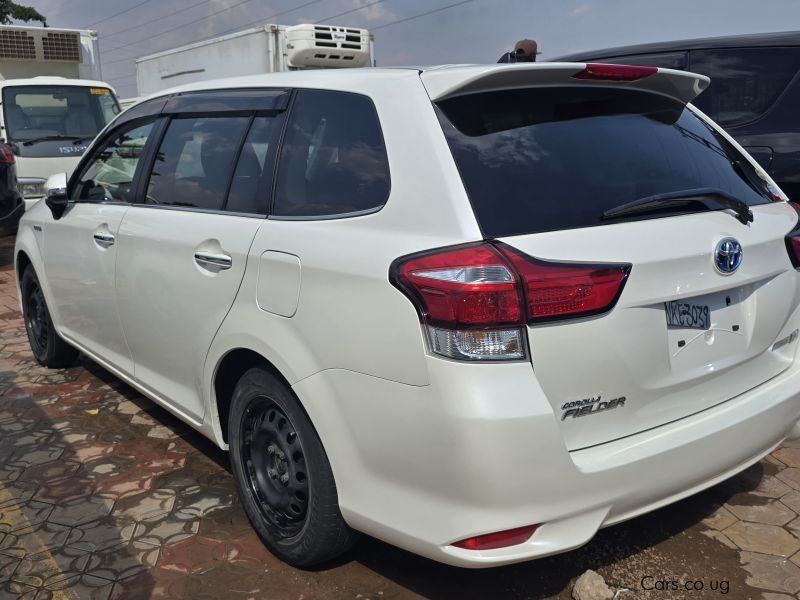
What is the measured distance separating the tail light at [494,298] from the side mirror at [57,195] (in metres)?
2.91

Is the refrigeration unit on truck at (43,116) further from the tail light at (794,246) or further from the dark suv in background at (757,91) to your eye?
the tail light at (794,246)

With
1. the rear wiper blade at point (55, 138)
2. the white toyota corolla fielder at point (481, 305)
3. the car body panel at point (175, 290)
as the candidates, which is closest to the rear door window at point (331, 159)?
the white toyota corolla fielder at point (481, 305)

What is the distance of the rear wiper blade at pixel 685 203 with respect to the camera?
89.6 inches

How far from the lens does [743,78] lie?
191 inches

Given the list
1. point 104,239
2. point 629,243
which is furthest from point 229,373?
point 629,243

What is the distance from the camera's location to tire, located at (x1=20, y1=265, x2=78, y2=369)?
4.91m

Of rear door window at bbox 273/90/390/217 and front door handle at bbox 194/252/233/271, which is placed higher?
rear door window at bbox 273/90/390/217

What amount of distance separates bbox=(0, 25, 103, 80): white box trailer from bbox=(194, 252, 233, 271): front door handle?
11283mm

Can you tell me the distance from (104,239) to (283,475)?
167 centimetres

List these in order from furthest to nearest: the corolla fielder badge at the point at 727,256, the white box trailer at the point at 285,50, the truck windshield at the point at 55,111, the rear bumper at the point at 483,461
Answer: the white box trailer at the point at 285,50 → the truck windshield at the point at 55,111 → the corolla fielder badge at the point at 727,256 → the rear bumper at the point at 483,461

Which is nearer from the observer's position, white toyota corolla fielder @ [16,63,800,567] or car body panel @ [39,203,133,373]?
white toyota corolla fielder @ [16,63,800,567]

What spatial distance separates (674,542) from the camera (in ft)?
9.46

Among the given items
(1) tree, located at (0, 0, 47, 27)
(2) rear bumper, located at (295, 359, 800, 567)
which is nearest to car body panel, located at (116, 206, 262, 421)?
(2) rear bumper, located at (295, 359, 800, 567)

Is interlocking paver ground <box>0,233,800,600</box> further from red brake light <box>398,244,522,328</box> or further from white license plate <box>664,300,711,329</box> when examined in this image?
red brake light <box>398,244,522,328</box>
